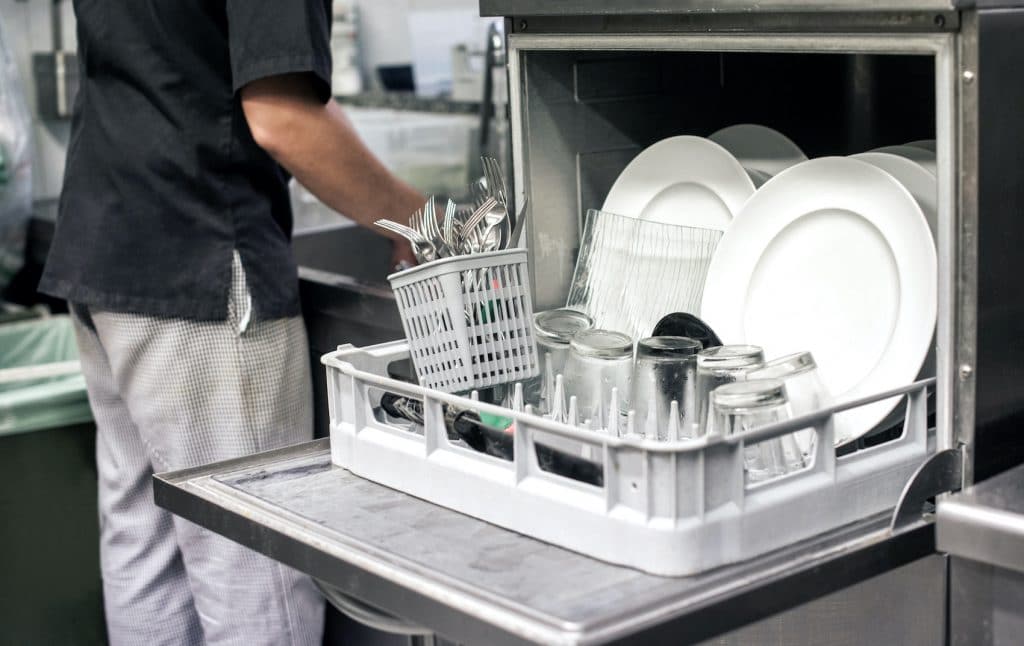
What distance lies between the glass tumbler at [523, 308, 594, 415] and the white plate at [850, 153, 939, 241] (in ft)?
1.08

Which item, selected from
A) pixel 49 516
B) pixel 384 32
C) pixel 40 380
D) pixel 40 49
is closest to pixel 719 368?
pixel 49 516

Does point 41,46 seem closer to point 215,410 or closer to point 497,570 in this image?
point 215,410

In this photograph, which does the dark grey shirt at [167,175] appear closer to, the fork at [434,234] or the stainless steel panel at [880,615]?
the fork at [434,234]

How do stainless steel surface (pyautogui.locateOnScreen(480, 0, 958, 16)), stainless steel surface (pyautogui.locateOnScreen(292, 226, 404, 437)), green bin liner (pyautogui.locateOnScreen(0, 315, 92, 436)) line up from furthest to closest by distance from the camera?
green bin liner (pyautogui.locateOnScreen(0, 315, 92, 436)) → stainless steel surface (pyautogui.locateOnScreen(292, 226, 404, 437)) → stainless steel surface (pyautogui.locateOnScreen(480, 0, 958, 16))

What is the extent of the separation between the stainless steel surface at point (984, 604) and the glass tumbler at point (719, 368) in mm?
230

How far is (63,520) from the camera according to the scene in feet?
7.63

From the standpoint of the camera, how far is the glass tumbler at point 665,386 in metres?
1.13

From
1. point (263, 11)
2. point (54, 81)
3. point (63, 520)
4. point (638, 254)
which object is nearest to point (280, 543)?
point (638, 254)

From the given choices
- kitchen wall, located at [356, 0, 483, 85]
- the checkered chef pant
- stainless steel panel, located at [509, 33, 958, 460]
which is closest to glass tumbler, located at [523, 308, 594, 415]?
stainless steel panel, located at [509, 33, 958, 460]

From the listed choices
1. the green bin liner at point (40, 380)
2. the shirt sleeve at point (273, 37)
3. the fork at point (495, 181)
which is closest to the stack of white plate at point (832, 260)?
the fork at point (495, 181)

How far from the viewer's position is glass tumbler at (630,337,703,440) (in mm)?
1134

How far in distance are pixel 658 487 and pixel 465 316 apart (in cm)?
32

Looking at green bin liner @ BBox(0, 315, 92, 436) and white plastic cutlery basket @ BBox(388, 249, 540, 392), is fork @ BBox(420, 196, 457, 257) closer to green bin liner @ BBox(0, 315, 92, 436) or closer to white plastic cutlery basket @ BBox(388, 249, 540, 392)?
white plastic cutlery basket @ BBox(388, 249, 540, 392)

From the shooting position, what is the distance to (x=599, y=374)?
1.17 m
